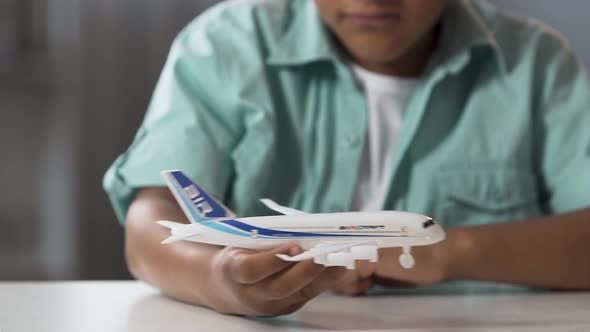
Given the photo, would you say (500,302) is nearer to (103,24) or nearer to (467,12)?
(467,12)

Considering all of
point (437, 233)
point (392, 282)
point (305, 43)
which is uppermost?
point (305, 43)

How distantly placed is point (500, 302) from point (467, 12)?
0.39 m

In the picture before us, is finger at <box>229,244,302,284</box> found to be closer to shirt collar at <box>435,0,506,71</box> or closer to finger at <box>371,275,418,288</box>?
finger at <box>371,275,418,288</box>

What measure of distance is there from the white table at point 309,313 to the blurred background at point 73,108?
741 millimetres

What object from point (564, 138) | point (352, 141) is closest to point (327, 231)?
point (352, 141)

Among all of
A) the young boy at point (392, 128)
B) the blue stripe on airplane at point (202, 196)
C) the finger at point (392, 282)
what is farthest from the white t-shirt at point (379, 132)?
the blue stripe on airplane at point (202, 196)

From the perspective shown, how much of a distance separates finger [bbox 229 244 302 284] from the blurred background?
3.23ft

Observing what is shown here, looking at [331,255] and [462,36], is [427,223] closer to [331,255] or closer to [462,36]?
[331,255]

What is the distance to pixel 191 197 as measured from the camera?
2.06ft

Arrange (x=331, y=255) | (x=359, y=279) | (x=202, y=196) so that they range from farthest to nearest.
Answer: (x=359, y=279)
(x=202, y=196)
(x=331, y=255)

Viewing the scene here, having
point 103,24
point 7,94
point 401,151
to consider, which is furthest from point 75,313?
point 7,94

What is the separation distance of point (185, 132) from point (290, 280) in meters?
0.34

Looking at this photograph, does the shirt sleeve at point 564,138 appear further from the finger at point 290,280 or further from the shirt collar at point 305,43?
the finger at point 290,280

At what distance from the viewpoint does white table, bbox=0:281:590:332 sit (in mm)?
590
